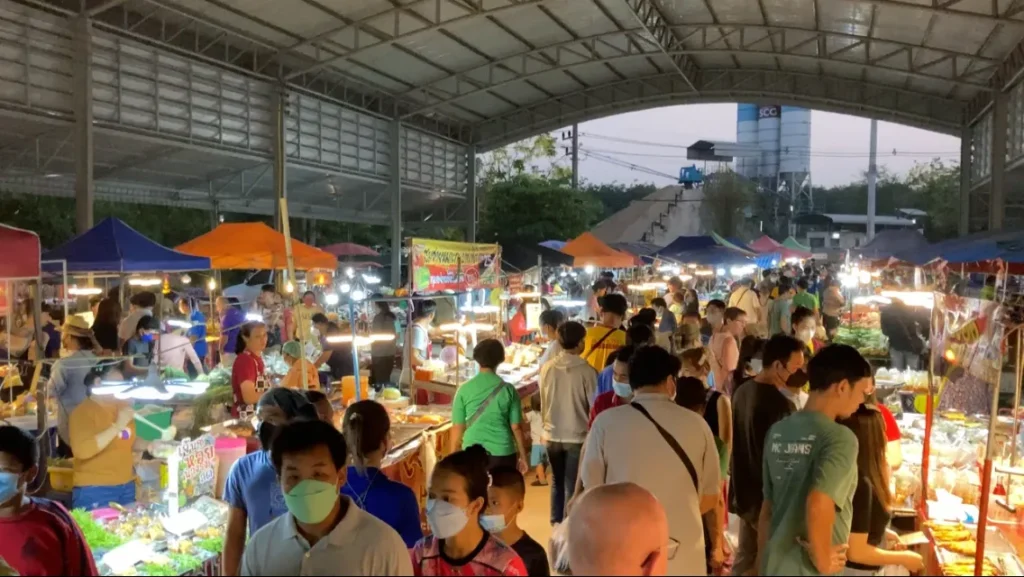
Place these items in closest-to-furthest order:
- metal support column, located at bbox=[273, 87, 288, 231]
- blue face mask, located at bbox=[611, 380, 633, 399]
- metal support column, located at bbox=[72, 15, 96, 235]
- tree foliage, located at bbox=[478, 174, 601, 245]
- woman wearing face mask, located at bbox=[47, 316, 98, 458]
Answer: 1. blue face mask, located at bbox=[611, 380, 633, 399]
2. woman wearing face mask, located at bbox=[47, 316, 98, 458]
3. metal support column, located at bbox=[72, 15, 96, 235]
4. metal support column, located at bbox=[273, 87, 288, 231]
5. tree foliage, located at bbox=[478, 174, 601, 245]

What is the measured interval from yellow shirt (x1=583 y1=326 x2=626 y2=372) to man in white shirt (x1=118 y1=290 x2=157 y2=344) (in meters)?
5.30

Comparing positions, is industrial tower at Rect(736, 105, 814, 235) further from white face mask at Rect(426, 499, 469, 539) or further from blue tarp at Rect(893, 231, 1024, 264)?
white face mask at Rect(426, 499, 469, 539)

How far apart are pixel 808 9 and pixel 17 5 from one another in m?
12.7

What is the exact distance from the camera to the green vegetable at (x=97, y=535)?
4.26 m

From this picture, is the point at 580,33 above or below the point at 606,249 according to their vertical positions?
above

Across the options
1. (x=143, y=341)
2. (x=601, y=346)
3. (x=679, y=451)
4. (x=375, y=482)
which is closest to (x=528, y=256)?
(x=143, y=341)

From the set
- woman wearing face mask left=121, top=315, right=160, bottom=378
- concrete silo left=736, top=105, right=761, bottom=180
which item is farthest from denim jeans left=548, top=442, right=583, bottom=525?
concrete silo left=736, top=105, right=761, bottom=180

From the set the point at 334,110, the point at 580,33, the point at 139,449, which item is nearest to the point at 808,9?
the point at 580,33

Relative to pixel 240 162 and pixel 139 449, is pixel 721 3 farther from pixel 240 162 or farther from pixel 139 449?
pixel 139 449

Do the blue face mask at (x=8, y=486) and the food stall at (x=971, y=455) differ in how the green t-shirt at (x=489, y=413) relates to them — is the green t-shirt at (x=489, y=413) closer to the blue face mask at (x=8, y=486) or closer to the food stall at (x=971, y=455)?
the food stall at (x=971, y=455)

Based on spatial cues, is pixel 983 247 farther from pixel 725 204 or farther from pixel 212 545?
pixel 725 204

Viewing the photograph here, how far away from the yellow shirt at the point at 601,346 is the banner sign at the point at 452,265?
1746mm

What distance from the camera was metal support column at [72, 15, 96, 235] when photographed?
10875 mm

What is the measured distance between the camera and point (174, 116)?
44.4ft
